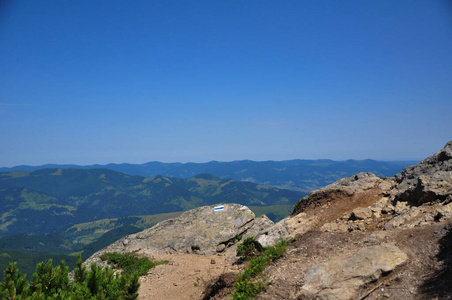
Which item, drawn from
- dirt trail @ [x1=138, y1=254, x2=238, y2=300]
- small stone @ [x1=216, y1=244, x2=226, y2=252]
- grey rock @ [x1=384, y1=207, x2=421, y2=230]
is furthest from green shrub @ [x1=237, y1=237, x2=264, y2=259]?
grey rock @ [x1=384, y1=207, x2=421, y2=230]

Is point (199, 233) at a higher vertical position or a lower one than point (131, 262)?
higher

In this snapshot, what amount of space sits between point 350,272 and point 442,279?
2099 millimetres

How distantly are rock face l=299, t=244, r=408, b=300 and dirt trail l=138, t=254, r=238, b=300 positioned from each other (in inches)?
185

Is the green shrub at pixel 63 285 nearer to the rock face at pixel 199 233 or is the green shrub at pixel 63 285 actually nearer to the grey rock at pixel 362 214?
the rock face at pixel 199 233

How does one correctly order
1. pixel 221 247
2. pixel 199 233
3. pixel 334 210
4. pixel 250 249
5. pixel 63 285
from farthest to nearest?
pixel 199 233
pixel 221 247
pixel 334 210
pixel 250 249
pixel 63 285

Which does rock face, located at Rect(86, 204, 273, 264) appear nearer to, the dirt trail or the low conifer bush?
the dirt trail

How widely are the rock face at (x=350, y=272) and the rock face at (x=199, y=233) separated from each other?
11.2 meters

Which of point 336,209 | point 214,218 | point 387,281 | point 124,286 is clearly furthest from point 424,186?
point 214,218

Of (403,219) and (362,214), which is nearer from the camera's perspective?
(403,219)

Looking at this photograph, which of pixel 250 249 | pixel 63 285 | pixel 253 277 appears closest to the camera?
pixel 63 285

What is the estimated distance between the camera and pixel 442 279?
6.27 metres

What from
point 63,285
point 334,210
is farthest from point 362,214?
point 63,285

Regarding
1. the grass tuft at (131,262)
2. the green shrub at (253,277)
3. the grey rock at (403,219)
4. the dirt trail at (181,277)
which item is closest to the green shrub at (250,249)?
the dirt trail at (181,277)

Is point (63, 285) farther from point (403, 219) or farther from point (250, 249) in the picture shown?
point (403, 219)
